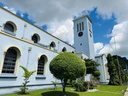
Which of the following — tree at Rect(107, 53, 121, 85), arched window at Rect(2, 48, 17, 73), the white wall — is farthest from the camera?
tree at Rect(107, 53, 121, 85)

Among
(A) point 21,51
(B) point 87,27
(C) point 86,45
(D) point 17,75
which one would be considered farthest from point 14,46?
(B) point 87,27

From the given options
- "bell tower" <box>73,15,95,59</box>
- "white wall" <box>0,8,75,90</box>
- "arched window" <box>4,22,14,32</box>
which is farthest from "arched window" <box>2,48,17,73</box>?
"bell tower" <box>73,15,95,59</box>

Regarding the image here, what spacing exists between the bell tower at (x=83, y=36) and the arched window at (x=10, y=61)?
2391 centimetres

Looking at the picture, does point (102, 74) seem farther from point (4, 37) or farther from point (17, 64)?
point (4, 37)

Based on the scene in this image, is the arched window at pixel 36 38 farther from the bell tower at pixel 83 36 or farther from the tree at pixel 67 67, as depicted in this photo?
the bell tower at pixel 83 36

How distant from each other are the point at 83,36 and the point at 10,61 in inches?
1032

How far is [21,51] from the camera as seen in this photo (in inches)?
503

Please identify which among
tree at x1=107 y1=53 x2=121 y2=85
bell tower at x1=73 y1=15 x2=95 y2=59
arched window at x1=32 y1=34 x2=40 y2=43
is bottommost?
tree at x1=107 y1=53 x2=121 y2=85

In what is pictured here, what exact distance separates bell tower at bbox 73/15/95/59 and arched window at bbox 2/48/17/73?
23.9m

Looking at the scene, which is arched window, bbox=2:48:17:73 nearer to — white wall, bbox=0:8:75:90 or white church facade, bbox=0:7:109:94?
white church facade, bbox=0:7:109:94

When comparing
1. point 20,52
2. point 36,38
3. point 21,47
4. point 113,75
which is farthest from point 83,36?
point 20,52

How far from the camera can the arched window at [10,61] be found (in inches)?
454

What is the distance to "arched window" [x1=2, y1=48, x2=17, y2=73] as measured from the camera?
1154 centimetres

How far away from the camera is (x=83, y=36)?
3425 cm
